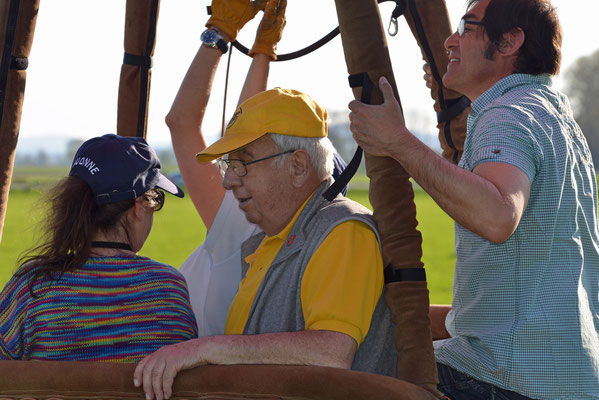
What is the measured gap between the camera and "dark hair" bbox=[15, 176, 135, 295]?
212cm

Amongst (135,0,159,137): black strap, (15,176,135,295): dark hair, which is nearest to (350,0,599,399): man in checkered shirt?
(15,176,135,295): dark hair

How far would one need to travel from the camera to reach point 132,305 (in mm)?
2090

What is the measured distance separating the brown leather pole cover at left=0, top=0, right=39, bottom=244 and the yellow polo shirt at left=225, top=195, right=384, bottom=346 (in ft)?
4.73

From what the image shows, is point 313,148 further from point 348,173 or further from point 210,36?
point 210,36

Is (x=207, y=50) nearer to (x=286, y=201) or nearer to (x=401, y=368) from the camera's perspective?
(x=286, y=201)

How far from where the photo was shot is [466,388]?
2.21 metres

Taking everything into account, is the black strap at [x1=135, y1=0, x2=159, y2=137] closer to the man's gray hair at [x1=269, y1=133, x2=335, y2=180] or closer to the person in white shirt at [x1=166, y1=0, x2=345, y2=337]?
the person in white shirt at [x1=166, y1=0, x2=345, y2=337]

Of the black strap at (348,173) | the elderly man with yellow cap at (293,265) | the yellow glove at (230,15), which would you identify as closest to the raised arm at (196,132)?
the yellow glove at (230,15)

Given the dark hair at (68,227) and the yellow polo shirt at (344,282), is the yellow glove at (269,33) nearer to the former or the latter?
the dark hair at (68,227)

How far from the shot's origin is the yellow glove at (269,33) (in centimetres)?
315

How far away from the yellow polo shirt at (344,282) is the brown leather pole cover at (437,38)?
1157 mm

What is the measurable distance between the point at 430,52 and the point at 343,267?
134 cm

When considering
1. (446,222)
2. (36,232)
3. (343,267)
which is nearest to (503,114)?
(343,267)

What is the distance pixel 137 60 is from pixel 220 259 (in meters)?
1.06
